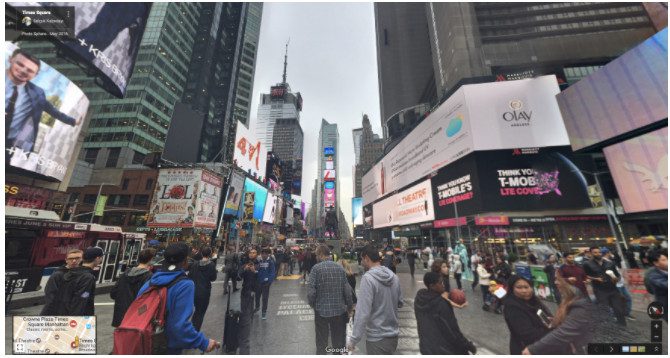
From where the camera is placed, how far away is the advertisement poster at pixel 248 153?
3375 centimetres

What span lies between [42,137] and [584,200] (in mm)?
41577

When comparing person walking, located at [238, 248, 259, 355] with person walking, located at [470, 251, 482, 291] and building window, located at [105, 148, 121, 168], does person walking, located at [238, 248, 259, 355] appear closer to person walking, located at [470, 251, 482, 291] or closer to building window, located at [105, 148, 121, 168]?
person walking, located at [470, 251, 482, 291]

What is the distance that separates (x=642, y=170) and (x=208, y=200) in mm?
37960

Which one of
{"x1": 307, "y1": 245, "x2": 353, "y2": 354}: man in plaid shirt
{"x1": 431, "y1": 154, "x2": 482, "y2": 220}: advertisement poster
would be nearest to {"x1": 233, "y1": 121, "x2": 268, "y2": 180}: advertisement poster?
{"x1": 431, "y1": 154, "x2": 482, "y2": 220}: advertisement poster

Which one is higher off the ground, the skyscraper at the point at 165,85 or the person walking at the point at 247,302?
the skyscraper at the point at 165,85

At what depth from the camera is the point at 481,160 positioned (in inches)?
1032

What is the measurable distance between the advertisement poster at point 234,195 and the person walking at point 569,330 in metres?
37.7

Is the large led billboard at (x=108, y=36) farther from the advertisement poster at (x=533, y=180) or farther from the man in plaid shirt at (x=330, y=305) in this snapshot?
the advertisement poster at (x=533, y=180)

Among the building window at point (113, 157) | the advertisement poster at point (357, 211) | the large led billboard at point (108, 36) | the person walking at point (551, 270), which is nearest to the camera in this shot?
the person walking at point (551, 270)

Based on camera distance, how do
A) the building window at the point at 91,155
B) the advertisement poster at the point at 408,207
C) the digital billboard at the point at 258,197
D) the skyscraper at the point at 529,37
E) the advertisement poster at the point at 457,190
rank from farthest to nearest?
the building window at the point at 91,155
the skyscraper at the point at 529,37
the digital billboard at the point at 258,197
the advertisement poster at the point at 408,207
the advertisement poster at the point at 457,190

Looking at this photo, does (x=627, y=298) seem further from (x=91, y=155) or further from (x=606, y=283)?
A: (x=91, y=155)

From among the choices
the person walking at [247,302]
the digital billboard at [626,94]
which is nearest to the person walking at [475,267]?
the person walking at [247,302]

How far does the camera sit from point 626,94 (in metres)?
15.4

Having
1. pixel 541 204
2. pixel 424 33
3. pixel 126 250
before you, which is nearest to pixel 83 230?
pixel 126 250
